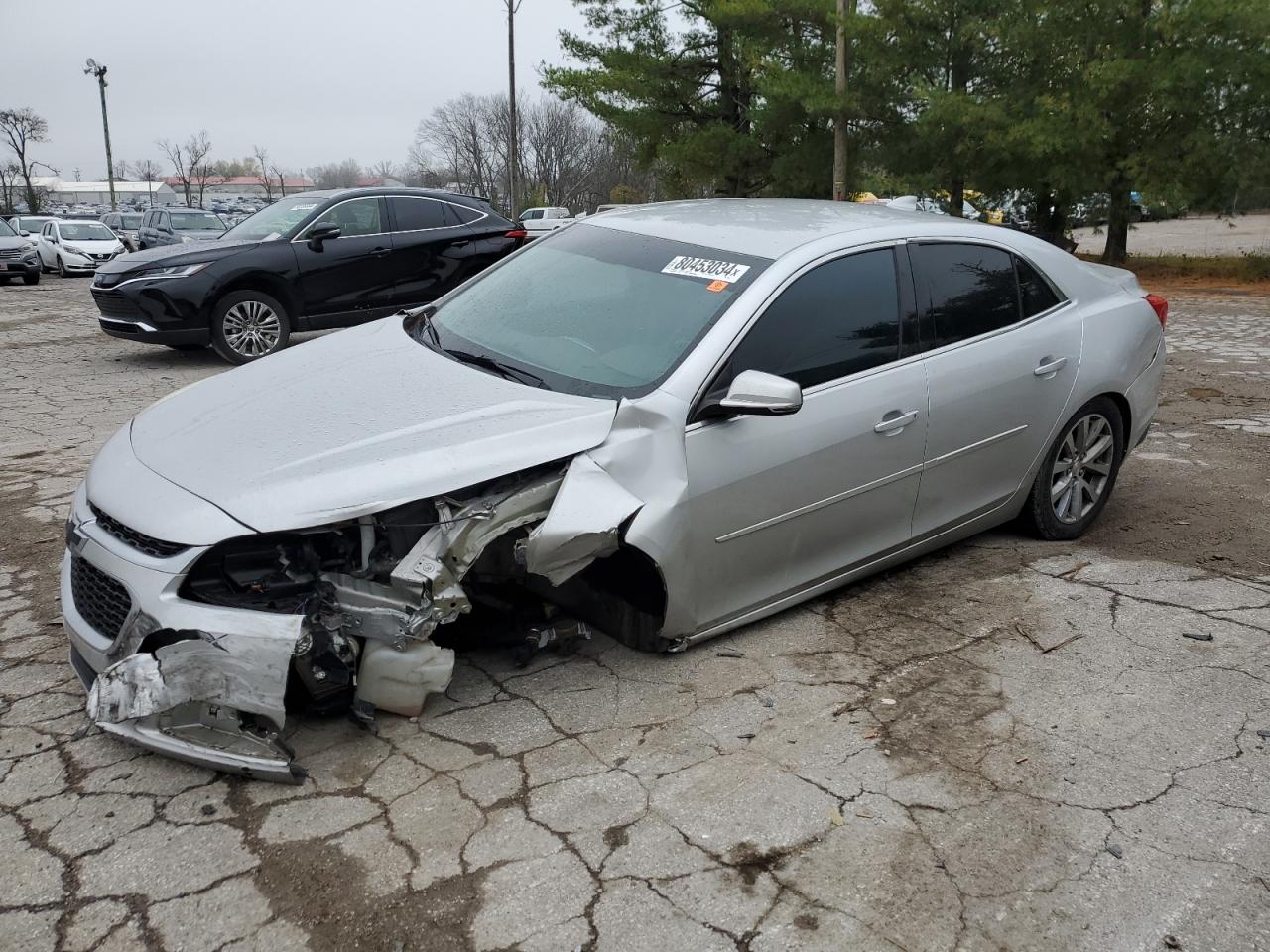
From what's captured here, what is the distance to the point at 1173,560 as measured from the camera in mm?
4754

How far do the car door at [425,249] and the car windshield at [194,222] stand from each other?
1267cm

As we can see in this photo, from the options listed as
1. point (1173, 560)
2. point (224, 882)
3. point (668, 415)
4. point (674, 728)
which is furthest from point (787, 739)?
point (1173, 560)

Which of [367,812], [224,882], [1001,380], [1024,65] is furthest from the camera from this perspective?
[1024,65]

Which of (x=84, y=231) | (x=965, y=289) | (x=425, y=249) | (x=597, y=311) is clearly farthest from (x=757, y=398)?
(x=84, y=231)

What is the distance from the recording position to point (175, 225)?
71.2 feet

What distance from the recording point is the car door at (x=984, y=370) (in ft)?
13.6

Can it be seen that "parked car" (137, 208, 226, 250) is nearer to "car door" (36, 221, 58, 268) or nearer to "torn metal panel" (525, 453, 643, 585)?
"car door" (36, 221, 58, 268)

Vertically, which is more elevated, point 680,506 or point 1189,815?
point 680,506

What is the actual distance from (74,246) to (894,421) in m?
24.6

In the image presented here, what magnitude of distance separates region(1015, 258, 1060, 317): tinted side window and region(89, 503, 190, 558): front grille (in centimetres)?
353

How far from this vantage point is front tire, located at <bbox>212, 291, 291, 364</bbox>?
9.70m

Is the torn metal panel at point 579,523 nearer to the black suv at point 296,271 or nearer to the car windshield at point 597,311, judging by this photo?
the car windshield at point 597,311

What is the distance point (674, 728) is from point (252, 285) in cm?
791

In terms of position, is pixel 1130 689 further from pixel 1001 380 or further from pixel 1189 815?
pixel 1001 380
